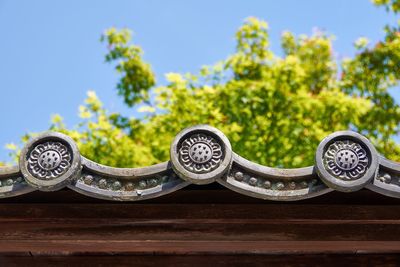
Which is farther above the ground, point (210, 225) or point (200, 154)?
point (200, 154)

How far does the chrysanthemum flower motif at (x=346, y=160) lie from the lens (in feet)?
11.7

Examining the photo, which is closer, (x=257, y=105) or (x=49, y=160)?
(x=49, y=160)

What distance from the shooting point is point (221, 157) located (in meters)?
3.61

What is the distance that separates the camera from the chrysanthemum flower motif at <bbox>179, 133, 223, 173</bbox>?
360 cm

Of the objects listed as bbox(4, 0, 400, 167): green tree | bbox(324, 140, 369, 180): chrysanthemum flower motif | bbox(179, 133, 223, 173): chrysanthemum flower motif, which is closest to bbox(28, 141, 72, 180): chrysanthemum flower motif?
bbox(179, 133, 223, 173): chrysanthemum flower motif

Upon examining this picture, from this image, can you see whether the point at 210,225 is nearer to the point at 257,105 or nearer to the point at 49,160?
the point at 49,160

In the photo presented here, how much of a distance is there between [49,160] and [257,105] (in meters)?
14.2

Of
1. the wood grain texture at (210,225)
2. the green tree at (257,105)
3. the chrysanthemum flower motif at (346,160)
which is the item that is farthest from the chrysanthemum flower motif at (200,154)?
the green tree at (257,105)

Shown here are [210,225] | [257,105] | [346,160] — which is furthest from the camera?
[257,105]

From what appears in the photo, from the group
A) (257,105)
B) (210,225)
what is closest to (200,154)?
(210,225)

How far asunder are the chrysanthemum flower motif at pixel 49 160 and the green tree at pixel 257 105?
42.7 feet

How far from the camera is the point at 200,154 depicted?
11.8 feet

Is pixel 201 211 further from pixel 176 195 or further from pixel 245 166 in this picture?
pixel 245 166

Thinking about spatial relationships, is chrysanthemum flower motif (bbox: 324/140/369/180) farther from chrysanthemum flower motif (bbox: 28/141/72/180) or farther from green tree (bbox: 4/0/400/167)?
green tree (bbox: 4/0/400/167)
